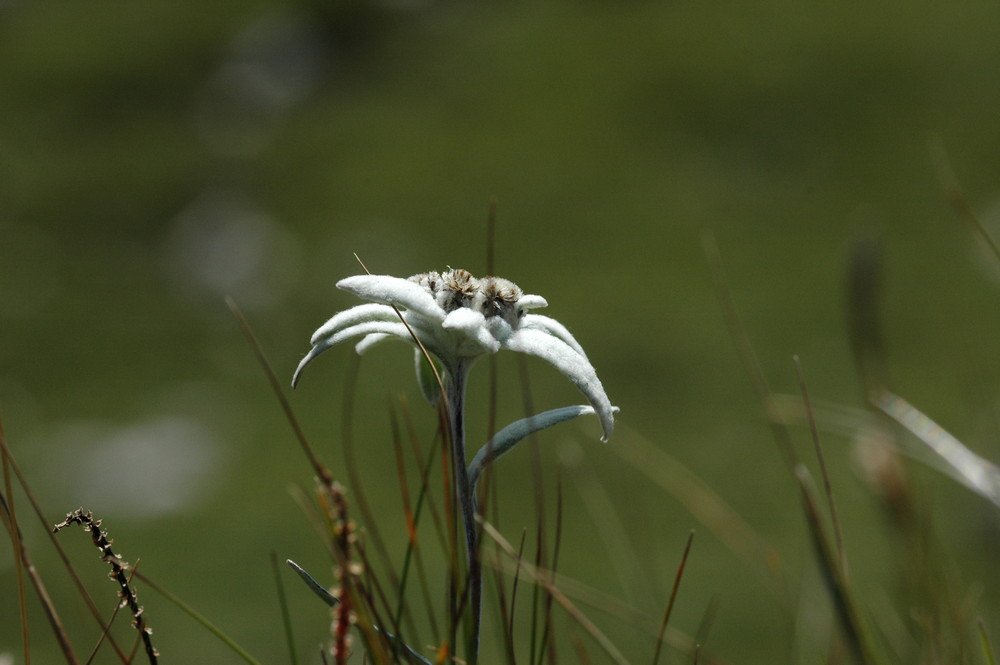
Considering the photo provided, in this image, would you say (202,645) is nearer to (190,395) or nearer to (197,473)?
(197,473)

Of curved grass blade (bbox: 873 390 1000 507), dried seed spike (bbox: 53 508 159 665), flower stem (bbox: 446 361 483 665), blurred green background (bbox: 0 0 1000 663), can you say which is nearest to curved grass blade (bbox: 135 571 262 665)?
dried seed spike (bbox: 53 508 159 665)

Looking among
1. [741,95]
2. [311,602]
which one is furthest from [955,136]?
[311,602]

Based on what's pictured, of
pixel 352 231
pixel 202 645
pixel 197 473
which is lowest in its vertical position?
pixel 202 645

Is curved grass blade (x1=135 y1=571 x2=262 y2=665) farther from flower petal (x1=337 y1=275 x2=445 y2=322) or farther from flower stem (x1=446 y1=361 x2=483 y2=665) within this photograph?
flower petal (x1=337 y1=275 x2=445 y2=322)

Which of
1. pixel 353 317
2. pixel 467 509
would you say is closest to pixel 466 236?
pixel 353 317

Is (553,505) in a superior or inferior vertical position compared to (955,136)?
inferior

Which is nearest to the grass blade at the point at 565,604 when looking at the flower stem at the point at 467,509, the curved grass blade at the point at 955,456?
the flower stem at the point at 467,509
